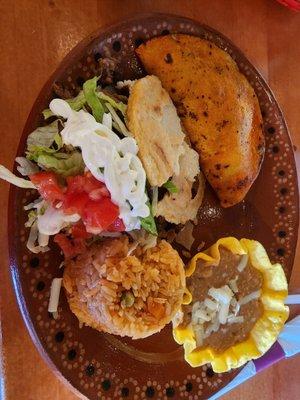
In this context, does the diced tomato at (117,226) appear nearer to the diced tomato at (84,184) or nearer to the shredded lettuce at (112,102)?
the diced tomato at (84,184)

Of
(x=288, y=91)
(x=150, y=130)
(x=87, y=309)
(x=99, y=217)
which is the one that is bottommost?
(x=87, y=309)

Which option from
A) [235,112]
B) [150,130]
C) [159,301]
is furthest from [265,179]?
[159,301]

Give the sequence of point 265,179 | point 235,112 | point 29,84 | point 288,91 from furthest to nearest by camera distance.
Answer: point 288,91 → point 265,179 → point 235,112 → point 29,84

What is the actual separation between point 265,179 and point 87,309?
2.50 ft

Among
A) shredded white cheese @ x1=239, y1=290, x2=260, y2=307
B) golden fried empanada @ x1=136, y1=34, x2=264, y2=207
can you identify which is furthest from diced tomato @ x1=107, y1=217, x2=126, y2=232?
shredded white cheese @ x1=239, y1=290, x2=260, y2=307

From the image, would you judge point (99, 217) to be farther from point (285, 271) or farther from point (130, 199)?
point (285, 271)

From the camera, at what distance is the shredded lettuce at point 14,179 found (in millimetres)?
1368

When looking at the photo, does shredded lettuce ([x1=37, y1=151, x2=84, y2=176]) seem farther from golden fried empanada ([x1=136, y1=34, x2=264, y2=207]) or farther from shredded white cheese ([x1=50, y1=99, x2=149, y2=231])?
golden fried empanada ([x1=136, y1=34, x2=264, y2=207])

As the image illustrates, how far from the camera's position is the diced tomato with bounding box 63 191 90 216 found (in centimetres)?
143

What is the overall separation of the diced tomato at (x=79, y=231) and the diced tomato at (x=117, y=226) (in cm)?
6

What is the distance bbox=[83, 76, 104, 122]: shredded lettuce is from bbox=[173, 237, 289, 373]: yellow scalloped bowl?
0.53 m

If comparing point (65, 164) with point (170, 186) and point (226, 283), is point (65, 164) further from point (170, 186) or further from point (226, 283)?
point (226, 283)

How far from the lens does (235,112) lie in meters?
1.71

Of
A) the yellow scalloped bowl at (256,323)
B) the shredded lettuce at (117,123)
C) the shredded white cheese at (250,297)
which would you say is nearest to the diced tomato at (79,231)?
the shredded lettuce at (117,123)
